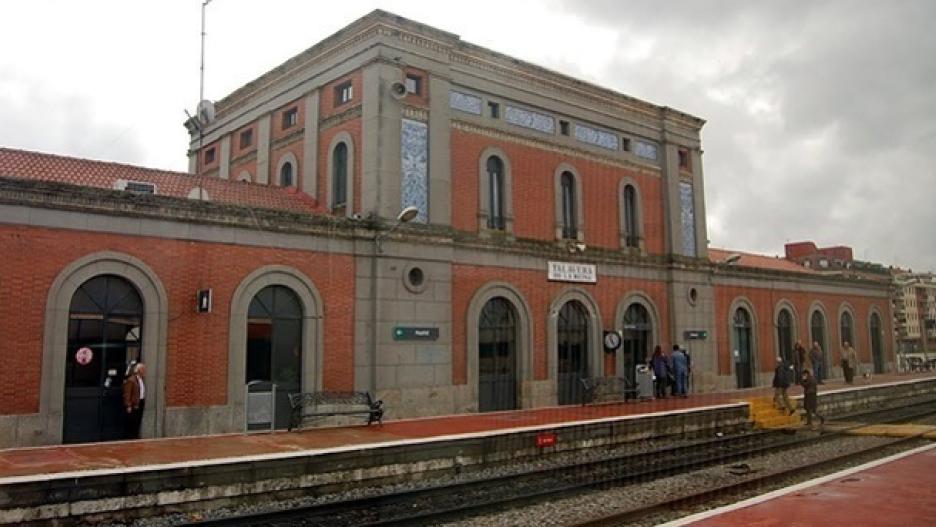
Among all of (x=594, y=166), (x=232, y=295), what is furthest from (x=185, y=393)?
(x=594, y=166)

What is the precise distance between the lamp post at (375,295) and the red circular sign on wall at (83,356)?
622cm

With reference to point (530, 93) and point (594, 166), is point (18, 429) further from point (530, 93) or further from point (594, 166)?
point (594, 166)

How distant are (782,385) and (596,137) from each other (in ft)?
33.1

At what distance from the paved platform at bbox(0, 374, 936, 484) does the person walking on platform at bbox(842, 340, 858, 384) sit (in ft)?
49.7

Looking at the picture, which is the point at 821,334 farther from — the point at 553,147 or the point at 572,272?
the point at 553,147

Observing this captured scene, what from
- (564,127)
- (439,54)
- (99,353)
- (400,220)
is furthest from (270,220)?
(564,127)

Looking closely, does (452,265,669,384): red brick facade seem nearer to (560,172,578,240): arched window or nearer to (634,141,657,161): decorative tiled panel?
(560,172,578,240): arched window

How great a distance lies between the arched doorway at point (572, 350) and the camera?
22656 millimetres

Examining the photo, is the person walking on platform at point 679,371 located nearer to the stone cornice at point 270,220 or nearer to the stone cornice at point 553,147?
the stone cornice at point 270,220

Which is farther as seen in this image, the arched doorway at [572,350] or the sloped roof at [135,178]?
the arched doorway at [572,350]

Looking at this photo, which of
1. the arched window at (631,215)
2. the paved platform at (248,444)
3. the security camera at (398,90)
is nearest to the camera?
the paved platform at (248,444)

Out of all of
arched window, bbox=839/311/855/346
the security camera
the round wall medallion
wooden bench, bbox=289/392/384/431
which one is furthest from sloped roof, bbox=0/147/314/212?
arched window, bbox=839/311/855/346

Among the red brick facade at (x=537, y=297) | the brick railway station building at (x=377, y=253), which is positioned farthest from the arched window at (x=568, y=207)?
the red brick facade at (x=537, y=297)

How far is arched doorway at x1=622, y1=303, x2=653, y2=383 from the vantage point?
980 inches
